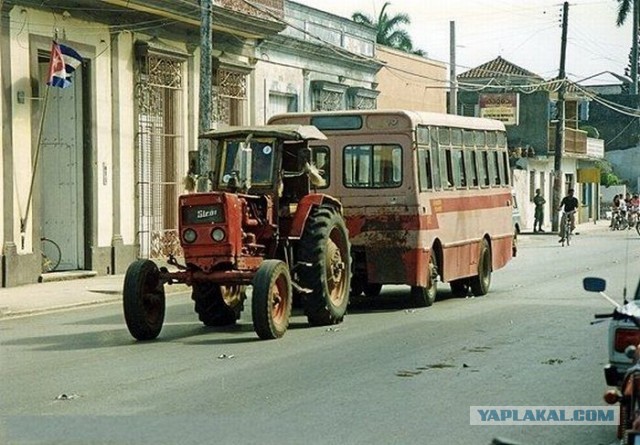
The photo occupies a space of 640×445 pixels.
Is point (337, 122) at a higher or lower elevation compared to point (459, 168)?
higher

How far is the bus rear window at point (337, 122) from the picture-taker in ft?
67.1

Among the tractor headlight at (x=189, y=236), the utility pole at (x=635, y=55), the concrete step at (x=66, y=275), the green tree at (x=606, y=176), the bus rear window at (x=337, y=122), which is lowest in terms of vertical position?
the concrete step at (x=66, y=275)

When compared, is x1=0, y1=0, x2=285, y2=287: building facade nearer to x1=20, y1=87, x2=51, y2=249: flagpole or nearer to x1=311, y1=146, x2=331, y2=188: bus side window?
x1=20, y1=87, x2=51, y2=249: flagpole

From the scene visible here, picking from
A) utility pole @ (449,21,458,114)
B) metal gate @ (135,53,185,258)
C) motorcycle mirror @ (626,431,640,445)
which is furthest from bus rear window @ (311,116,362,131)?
utility pole @ (449,21,458,114)

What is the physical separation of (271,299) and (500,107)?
164ft

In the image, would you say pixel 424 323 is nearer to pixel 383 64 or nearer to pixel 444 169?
pixel 444 169

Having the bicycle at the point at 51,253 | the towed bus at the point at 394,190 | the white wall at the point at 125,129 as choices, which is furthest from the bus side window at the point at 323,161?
the white wall at the point at 125,129

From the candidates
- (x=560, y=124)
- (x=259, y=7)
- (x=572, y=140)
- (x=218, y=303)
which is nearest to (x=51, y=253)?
(x=259, y=7)

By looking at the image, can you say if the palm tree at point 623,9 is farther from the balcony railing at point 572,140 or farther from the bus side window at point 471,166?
the bus side window at point 471,166

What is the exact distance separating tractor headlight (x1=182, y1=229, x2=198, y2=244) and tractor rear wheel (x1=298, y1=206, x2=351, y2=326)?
1.56m

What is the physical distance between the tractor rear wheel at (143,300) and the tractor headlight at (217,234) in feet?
2.71

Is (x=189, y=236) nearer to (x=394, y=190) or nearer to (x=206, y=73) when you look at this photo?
(x=394, y=190)

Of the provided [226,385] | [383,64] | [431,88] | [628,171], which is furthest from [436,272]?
[628,171]

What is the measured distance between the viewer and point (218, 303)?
58.0ft
